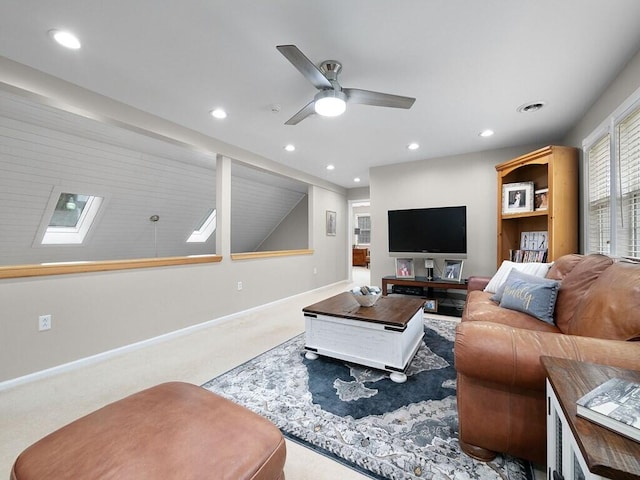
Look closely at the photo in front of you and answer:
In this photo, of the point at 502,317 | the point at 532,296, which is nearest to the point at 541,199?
the point at 532,296

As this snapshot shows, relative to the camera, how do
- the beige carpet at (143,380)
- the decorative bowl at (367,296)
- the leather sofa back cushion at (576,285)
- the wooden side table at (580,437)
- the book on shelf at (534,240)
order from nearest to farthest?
the wooden side table at (580,437)
the beige carpet at (143,380)
the leather sofa back cushion at (576,285)
the decorative bowl at (367,296)
the book on shelf at (534,240)

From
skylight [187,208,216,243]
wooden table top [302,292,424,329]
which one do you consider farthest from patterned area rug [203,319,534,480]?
skylight [187,208,216,243]

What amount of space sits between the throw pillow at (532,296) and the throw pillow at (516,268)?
1.09 ft

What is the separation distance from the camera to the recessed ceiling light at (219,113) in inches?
108

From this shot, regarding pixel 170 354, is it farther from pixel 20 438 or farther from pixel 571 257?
pixel 571 257

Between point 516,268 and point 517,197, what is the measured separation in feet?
3.94

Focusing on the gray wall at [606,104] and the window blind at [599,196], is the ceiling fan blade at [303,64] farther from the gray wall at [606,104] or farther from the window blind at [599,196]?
the window blind at [599,196]

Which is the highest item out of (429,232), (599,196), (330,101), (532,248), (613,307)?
Result: (330,101)

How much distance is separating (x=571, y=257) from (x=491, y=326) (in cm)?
163

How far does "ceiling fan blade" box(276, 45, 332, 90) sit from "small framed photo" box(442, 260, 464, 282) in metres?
3.14

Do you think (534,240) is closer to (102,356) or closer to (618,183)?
(618,183)

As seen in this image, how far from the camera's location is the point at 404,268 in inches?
173

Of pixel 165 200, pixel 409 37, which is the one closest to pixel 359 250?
pixel 165 200

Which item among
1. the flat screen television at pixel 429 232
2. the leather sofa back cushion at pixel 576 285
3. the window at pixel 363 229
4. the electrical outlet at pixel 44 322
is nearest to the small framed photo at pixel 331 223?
the flat screen television at pixel 429 232
